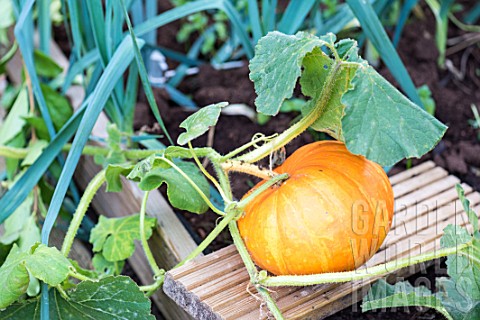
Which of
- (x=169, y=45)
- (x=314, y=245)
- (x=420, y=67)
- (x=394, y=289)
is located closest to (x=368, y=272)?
(x=314, y=245)

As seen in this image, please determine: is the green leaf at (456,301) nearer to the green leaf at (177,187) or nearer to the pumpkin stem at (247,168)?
the pumpkin stem at (247,168)

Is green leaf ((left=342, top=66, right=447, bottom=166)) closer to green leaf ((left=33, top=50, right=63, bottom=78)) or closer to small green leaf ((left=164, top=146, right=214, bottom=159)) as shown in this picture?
small green leaf ((left=164, top=146, right=214, bottom=159))

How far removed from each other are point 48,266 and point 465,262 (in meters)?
0.80

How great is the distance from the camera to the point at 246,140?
2260mm

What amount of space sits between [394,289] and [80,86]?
135cm

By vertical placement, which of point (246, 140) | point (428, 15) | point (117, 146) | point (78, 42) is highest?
point (78, 42)

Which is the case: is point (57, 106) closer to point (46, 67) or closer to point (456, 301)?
point (46, 67)

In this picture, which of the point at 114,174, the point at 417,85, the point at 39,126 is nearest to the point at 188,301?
the point at 114,174

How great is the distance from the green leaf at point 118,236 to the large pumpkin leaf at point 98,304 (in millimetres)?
239

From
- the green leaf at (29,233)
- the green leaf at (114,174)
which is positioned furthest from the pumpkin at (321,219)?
the green leaf at (29,233)

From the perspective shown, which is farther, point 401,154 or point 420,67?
point 420,67

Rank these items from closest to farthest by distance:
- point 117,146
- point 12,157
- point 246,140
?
point 117,146 → point 12,157 → point 246,140

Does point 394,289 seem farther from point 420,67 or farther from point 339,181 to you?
point 420,67

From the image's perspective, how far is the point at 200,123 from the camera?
1.46 m
